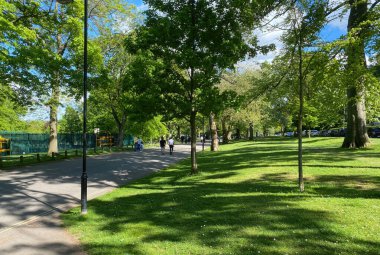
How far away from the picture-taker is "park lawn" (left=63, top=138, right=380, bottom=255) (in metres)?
5.14

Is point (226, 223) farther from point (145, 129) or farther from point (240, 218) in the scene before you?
point (145, 129)

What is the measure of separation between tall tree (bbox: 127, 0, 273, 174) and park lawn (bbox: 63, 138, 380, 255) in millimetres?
4745

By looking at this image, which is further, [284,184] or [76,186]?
[76,186]

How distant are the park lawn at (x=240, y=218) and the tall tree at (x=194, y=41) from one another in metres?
4.74

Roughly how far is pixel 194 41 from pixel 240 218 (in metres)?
9.27

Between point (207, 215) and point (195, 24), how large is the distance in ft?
30.0

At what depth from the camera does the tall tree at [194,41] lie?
1349 cm

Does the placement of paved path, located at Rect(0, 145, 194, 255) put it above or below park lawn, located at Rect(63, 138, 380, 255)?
below

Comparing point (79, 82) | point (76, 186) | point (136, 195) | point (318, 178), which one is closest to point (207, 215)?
point (136, 195)

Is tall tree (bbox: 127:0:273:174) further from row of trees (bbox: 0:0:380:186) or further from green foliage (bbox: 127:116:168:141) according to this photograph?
green foliage (bbox: 127:116:168:141)

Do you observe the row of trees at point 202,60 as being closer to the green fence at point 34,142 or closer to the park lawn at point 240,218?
the park lawn at point 240,218

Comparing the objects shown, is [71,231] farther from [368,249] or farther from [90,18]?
[90,18]

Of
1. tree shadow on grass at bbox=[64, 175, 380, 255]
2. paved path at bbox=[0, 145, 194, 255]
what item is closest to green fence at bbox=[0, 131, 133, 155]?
paved path at bbox=[0, 145, 194, 255]

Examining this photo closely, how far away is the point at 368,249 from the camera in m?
4.77
